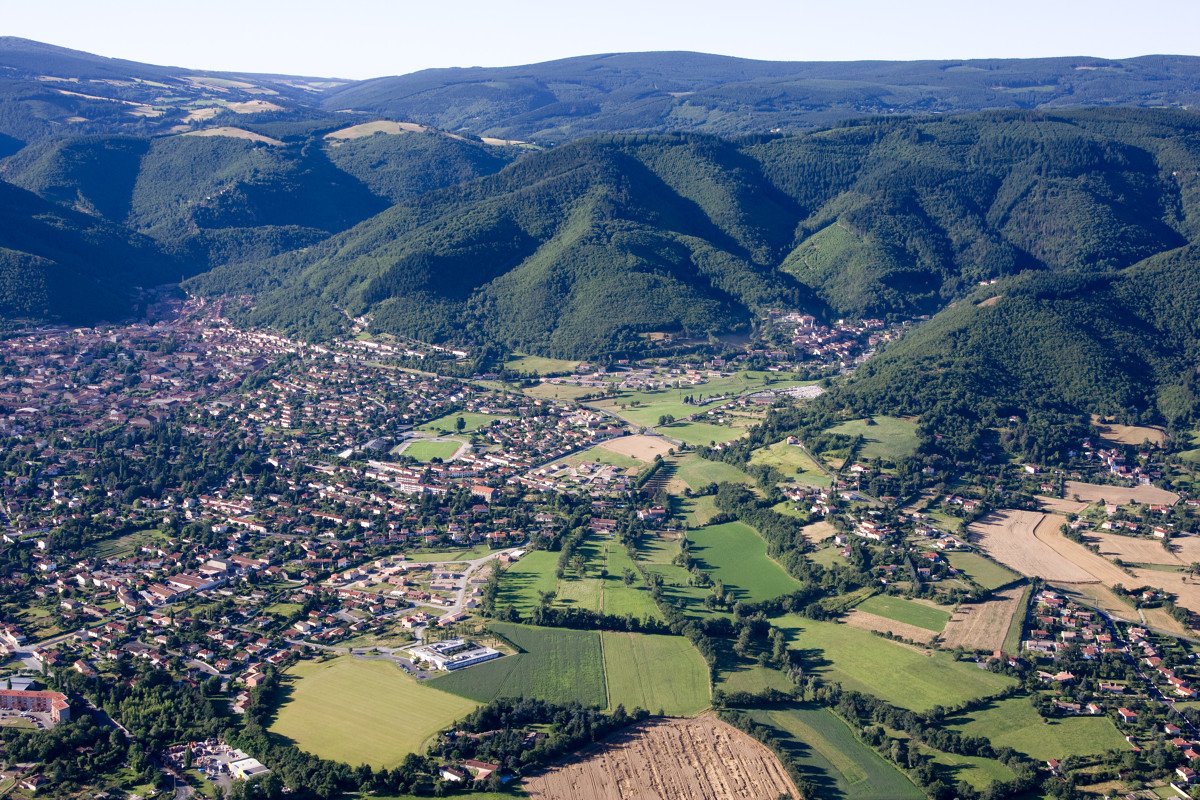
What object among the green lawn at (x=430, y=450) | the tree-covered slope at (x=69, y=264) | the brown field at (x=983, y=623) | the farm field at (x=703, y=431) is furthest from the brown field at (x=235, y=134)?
the brown field at (x=983, y=623)

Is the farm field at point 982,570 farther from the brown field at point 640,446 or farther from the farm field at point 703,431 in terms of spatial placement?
the brown field at point 640,446

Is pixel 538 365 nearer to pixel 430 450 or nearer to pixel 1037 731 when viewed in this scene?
pixel 430 450

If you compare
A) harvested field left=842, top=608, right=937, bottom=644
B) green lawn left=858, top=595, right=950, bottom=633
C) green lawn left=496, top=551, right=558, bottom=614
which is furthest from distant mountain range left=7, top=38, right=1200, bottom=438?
green lawn left=496, top=551, right=558, bottom=614

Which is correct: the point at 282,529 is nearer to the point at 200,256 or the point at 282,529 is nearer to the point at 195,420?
the point at 195,420

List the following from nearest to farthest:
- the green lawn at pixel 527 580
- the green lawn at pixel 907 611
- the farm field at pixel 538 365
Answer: the green lawn at pixel 907 611 → the green lawn at pixel 527 580 → the farm field at pixel 538 365

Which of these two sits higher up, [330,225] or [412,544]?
[330,225]

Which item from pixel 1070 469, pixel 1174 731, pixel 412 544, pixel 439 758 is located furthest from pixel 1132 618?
pixel 412 544

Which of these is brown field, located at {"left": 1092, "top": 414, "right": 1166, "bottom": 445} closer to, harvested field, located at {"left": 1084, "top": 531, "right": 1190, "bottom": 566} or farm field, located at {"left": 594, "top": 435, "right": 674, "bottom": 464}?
harvested field, located at {"left": 1084, "top": 531, "right": 1190, "bottom": 566}
